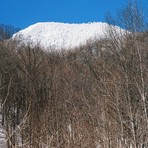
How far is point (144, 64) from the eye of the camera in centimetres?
1327

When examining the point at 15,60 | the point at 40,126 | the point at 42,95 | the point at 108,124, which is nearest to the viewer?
the point at 40,126

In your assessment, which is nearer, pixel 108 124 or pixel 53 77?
pixel 108 124

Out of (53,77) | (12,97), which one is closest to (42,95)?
(53,77)

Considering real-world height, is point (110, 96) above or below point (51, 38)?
below

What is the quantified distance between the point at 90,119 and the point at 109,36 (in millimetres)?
3696

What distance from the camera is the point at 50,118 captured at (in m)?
14.3

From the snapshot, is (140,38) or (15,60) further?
(15,60)

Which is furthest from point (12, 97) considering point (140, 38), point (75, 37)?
point (75, 37)

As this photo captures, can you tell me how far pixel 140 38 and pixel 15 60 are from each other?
1647 centimetres

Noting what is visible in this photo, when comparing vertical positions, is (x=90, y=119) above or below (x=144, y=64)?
below

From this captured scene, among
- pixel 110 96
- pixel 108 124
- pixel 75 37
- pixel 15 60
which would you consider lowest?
pixel 108 124

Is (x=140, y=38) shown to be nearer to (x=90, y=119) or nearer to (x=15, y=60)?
(x=90, y=119)

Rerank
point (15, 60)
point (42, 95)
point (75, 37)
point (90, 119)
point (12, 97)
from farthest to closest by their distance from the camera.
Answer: point (75, 37) < point (15, 60) < point (12, 97) < point (42, 95) < point (90, 119)

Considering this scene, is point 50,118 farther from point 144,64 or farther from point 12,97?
point 12,97
